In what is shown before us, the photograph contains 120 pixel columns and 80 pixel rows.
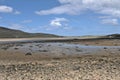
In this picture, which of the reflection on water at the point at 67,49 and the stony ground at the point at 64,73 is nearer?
the stony ground at the point at 64,73

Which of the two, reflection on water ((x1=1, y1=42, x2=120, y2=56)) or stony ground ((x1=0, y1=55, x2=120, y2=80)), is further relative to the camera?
reflection on water ((x1=1, y1=42, x2=120, y2=56))

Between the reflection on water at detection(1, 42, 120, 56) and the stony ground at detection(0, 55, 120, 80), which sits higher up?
the reflection on water at detection(1, 42, 120, 56)

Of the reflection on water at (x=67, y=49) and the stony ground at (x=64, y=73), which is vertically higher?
the reflection on water at (x=67, y=49)

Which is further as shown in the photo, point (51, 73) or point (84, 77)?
point (51, 73)

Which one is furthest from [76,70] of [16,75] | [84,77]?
[16,75]

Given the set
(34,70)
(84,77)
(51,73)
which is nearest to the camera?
(84,77)

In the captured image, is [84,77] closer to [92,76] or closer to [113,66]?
[92,76]

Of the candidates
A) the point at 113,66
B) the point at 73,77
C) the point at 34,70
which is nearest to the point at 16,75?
the point at 34,70

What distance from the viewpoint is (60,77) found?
17016mm

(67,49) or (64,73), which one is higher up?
(67,49)

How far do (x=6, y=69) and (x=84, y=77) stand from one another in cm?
557

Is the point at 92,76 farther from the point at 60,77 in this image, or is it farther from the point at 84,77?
the point at 60,77

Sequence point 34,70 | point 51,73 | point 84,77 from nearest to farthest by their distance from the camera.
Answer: point 84,77 < point 51,73 < point 34,70

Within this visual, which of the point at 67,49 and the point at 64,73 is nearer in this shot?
the point at 64,73
